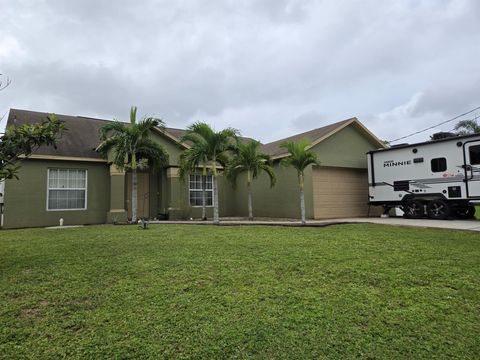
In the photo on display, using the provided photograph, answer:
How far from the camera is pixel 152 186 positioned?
15672 millimetres

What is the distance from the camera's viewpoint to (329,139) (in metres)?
15.2

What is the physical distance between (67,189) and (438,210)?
1517cm

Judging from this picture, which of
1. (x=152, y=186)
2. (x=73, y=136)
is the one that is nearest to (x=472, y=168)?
(x=152, y=186)

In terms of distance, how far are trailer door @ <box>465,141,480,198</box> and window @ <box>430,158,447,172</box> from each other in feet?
2.44

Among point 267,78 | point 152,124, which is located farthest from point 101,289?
point 267,78

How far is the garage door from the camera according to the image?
575 inches

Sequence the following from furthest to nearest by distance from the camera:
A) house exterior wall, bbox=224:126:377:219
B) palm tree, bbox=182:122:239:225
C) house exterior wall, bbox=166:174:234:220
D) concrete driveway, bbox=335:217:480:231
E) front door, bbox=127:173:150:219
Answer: front door, bbox=127:173:150:219, house exterior wall, bbox=166:174:234:220, house exterior wall, bbox=224:126:377:219, palm tree, bbox=182:122:239:225, concrete driveway, bbox=335:217:480:231

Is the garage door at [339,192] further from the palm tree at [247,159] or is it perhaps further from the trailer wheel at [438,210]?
the trailer wheel at [438,210]

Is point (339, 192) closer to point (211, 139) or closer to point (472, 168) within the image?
point (472, 168)

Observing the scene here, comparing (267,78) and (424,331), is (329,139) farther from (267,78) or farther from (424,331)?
(424,331)

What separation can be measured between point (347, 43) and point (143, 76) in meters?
9.25

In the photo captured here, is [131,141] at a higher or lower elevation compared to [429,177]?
higher

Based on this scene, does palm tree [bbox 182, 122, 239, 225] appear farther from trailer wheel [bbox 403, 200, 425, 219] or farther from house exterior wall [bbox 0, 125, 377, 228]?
trailer wheel [bbox 403, 200, 425, 219]

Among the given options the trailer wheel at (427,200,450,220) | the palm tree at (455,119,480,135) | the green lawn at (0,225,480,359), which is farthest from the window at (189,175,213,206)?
the palm tree at (455,119,480,135)
